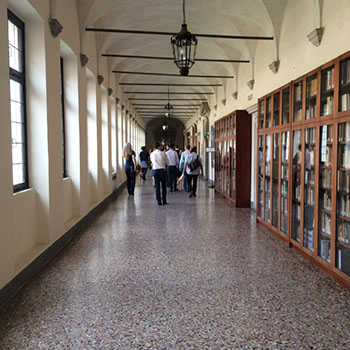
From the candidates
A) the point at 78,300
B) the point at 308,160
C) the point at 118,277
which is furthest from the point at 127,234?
the point at 308,160

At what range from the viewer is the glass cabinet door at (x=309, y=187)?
4.79m

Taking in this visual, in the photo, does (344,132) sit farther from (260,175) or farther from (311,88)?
(260,175)

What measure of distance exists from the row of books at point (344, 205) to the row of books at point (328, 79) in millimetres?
1373

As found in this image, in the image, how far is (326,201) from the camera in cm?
442

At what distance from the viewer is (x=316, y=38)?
18.0 ft

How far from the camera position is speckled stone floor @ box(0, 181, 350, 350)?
2783 mm

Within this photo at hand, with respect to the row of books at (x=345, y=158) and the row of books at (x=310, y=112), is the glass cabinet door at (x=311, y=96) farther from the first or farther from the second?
the row of books at (x=345, y=158)

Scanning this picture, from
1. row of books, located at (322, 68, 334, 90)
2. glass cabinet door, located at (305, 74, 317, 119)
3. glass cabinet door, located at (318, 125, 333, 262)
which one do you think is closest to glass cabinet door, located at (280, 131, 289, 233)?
glass cabinet door, located at (305, 74, 317, 119)

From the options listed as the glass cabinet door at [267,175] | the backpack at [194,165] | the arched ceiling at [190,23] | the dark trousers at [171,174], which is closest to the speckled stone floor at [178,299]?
the glass cabinet door at [267,175]

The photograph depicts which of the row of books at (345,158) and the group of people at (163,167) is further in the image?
the group of people at (163,167)

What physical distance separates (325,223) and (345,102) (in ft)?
5.01

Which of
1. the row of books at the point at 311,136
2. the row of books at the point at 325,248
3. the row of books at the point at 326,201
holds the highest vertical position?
the row of books at the point at 311,136

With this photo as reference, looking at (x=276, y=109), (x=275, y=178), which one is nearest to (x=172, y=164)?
(x=275, y=178)

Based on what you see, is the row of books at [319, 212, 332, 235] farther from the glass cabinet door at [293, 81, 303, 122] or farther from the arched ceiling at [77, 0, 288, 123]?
the arched ceiling at [77, 0, 288, 123]
